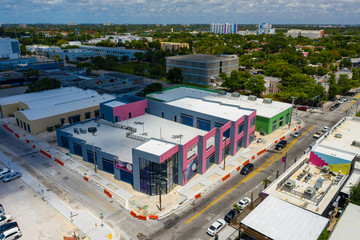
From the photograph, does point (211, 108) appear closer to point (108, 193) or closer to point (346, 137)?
point (346, 137)

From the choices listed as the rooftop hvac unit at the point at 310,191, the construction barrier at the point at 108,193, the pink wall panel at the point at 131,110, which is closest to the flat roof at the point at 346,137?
the rooftop hvac unit at the point at 310,191

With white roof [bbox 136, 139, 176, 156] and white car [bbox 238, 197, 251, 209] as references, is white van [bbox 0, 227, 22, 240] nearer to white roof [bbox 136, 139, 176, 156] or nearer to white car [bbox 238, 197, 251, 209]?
white roof [bbox 136, 139, 176, 156]

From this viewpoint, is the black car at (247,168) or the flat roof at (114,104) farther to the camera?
the flat roof at (114,104)

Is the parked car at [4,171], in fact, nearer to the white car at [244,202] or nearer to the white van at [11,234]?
the white van at [11,234]

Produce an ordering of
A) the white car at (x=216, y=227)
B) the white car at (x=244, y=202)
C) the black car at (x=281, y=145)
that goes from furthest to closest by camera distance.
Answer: the black car at (x=281, y=145)
the white car at (x=244, y=202)
the white car at (x=216, y=227)

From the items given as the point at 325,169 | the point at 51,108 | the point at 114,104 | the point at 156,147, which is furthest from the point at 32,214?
the point at 325,169

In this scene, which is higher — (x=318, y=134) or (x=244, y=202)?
(x=318, y=134)

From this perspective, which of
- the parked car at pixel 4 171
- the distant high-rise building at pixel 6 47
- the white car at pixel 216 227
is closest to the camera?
the white car at pixel 216 227
